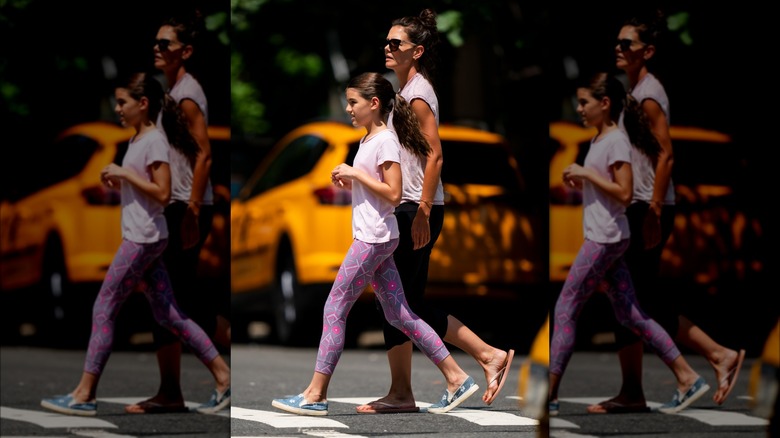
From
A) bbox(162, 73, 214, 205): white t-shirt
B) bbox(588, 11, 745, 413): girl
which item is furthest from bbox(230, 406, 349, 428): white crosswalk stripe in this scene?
bbox(588, 11, 745, 413): girl

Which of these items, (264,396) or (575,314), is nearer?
(575,314)

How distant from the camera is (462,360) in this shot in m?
7.41

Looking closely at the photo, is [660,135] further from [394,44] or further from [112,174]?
[112,174]

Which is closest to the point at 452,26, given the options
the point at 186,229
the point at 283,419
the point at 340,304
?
the point at 340,304

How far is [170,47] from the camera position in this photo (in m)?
6.19

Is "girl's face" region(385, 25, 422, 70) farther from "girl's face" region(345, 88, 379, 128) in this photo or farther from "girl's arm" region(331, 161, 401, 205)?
"girl's arm" region(331, 161, 401, 205)

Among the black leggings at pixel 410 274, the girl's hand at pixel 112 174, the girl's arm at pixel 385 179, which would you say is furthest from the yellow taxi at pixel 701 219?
the girl's hand at pixel 112 174

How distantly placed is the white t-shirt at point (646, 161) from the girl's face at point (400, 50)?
1.35m

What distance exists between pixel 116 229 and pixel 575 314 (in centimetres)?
185

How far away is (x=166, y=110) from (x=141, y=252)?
0.57 metres

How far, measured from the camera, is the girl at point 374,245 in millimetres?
7090

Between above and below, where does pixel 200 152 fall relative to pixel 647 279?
above

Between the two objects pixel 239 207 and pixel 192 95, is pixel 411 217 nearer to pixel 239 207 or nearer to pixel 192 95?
pixel 192 95

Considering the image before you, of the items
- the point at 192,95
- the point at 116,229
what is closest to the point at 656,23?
the point at 192,95
